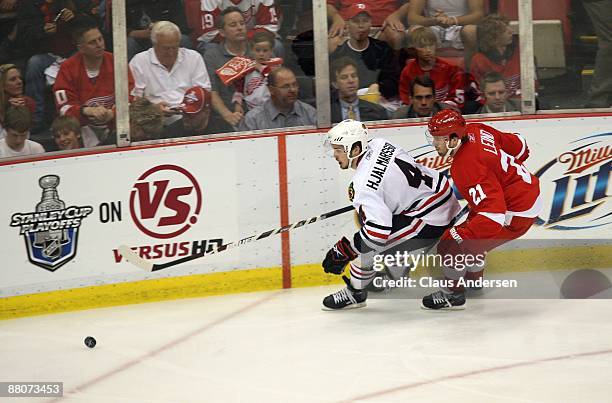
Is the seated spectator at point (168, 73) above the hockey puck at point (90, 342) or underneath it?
above

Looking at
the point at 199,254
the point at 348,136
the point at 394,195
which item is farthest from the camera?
the point at 199,254

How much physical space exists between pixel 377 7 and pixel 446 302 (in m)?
1.83

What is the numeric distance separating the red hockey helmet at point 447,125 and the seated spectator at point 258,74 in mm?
1260

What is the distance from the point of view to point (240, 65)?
6.07 m

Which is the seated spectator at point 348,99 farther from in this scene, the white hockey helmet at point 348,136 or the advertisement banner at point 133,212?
the white hockey helmet at point 348,136

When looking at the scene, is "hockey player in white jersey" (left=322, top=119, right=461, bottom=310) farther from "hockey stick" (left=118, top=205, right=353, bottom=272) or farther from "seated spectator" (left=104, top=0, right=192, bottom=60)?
"seated spectator" (left=104, top=0, right=192, bottom=60)

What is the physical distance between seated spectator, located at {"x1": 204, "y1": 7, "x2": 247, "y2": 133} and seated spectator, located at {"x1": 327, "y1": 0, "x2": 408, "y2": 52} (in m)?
0.52

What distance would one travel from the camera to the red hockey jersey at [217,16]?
19.7ft

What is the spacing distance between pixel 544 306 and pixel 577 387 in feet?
4.56

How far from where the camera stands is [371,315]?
213 inches

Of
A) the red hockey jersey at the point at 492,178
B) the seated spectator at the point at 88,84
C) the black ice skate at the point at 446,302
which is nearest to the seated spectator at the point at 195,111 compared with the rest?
the seated spectator at the point at 88,84

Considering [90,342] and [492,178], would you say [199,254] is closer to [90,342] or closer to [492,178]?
[90,342]

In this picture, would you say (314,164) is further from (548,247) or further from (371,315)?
(548,247)

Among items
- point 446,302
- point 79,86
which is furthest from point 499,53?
point 79,86
